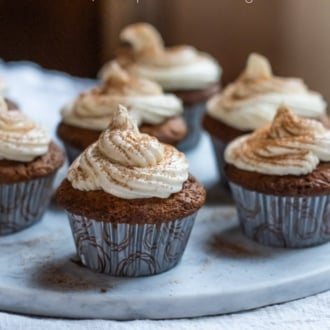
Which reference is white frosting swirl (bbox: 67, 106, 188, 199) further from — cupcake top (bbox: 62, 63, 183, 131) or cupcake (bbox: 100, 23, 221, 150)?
cupcake (bbox: 100, 23, 221, 150)

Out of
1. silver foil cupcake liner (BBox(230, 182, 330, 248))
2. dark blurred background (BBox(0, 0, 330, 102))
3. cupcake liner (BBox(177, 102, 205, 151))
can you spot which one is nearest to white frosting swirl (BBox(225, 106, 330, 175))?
silver foil cupcake liner (BBox(230, 182, 330, 248))

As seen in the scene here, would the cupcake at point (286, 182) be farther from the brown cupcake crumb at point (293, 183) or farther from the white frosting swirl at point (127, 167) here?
the white frosting swirl at point (127, 167)

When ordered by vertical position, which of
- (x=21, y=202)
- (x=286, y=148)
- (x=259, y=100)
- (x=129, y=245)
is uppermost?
Answer: (x=286, y=148)

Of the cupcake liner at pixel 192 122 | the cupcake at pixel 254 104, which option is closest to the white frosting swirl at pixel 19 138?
the cupcake at pixel 254 104

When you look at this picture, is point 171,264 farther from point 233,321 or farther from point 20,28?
point 20,28

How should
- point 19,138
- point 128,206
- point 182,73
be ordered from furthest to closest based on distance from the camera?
1. point 182,73
2. point 19,138
3. point 128,206

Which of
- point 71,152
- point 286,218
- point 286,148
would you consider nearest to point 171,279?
point 286,218

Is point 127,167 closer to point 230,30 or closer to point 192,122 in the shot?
point 192,122
